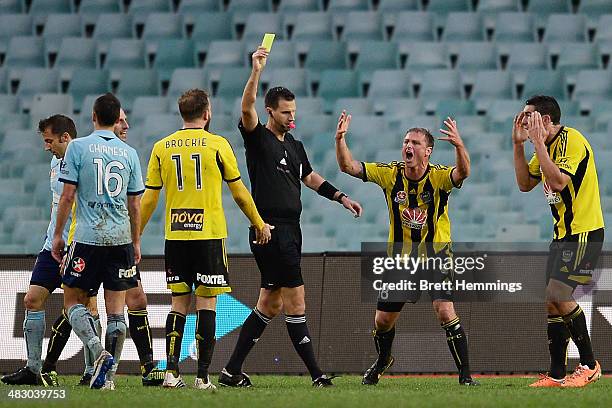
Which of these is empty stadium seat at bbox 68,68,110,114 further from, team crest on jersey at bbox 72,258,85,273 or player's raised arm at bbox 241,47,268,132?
team crest on jersey at bbox 72,258,85,273

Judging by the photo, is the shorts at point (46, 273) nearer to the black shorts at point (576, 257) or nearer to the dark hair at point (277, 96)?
the dark hair at point (277, 96)

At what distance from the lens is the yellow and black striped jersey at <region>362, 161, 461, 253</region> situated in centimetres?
868

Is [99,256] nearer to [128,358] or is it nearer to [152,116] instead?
[128,358]

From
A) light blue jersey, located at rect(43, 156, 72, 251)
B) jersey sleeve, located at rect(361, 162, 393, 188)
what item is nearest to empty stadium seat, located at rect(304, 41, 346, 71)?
jersey sleeve, located at rect(361, 162, 393, 188)

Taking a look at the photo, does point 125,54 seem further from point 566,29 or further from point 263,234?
point 263,234

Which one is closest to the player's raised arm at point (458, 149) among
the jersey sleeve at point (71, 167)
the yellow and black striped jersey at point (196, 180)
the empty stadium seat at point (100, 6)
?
the yellow and black striped jersey at point (196, 180)

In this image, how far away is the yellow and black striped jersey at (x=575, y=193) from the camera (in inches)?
324

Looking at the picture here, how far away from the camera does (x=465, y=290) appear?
10492 millimetres

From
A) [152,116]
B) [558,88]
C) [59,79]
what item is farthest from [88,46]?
[558,88]

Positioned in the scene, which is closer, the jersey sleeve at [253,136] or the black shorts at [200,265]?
the black shorts at [200,265]

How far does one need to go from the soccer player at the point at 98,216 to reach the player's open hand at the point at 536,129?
2.77 metres

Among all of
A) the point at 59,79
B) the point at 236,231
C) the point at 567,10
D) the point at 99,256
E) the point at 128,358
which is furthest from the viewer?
the point at 567,10

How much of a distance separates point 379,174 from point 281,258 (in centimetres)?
112

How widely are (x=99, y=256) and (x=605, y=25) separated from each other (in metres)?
10.6
